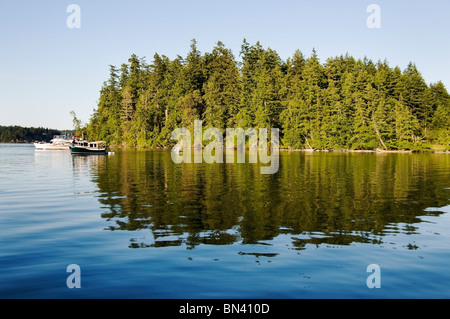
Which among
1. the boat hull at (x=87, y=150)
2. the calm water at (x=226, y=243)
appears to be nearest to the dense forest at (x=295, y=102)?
the boat hull at (x=87, y=150)

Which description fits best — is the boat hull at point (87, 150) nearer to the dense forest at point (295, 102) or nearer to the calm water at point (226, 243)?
the dense forest at point (295, 102)

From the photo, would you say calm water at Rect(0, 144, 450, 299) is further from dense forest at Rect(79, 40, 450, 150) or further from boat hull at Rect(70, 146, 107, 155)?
dense forest at Rect(79, 40, 450, 150)

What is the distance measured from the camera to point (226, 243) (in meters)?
13.5

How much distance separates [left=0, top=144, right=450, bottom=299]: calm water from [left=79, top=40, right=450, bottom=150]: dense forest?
83.8 metres

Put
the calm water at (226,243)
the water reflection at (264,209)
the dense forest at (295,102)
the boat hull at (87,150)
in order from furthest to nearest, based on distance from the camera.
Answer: the dense forest at (295,102) < the boat hull at (87,150) < the water reflection at (264,209) < the calm water at (226,243)

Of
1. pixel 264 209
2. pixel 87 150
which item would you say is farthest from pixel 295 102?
pixel 264 209

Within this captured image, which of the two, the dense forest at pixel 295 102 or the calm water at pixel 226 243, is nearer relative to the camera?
the calm water at pixel 226 243

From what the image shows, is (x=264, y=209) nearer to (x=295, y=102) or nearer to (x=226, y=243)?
(x=226, y=243)

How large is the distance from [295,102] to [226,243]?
107158 millimetres

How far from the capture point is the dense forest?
10506 cm

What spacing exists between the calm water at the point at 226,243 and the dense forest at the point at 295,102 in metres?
83.8

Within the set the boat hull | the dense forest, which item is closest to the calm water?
the boat hull

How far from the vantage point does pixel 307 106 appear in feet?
378

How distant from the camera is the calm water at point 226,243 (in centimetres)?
966
